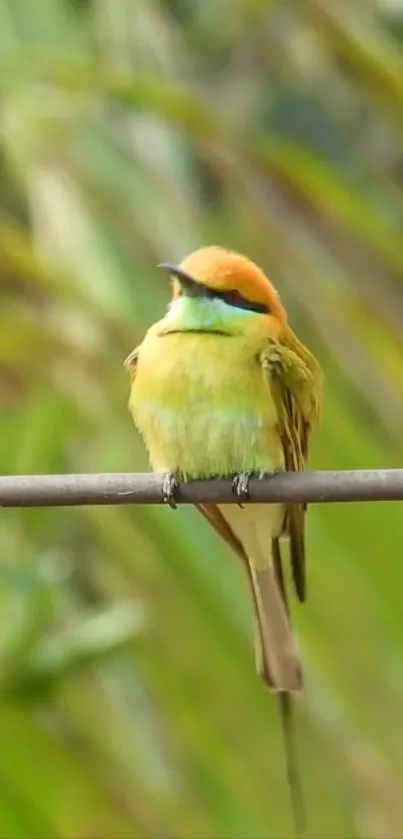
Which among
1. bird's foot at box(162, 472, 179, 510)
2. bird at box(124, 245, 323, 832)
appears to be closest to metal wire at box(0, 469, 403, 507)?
bird's foot at box(162, 472, 179, 510)

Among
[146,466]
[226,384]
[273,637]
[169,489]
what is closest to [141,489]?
[169,489]

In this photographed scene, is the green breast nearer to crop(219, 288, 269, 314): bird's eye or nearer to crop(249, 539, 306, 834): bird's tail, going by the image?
crop(219, 288, 269, 314): bird's eye

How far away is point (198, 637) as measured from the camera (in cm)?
133

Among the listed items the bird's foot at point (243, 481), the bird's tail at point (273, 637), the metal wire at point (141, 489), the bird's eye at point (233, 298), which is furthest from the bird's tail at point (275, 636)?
the metal wire at point (141, 489)

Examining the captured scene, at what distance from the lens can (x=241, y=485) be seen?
3.13ft

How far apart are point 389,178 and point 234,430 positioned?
1.61m

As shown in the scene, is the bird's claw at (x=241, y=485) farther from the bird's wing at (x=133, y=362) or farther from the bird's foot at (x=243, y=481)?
the bird's wing at (x=133, y=362)

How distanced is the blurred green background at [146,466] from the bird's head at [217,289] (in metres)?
0.17

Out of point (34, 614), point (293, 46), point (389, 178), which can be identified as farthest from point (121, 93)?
point (389, 178)

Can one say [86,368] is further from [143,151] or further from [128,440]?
[143,151]

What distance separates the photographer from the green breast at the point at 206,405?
1.01 meters

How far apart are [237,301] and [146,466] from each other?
0.50m

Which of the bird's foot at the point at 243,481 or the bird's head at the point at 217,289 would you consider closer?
the bird's foot at the point at 243,481

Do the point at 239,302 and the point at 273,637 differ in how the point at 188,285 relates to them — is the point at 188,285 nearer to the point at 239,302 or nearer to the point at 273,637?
the point at 239,302
